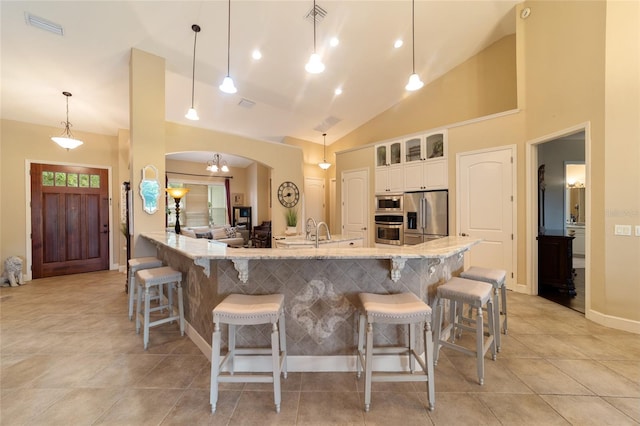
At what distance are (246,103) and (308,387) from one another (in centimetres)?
496

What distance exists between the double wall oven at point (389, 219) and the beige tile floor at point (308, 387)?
2.46 meters

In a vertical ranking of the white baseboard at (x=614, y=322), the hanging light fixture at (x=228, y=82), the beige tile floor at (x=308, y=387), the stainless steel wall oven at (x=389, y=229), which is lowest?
the beige tile floor at (x=308, y=387)

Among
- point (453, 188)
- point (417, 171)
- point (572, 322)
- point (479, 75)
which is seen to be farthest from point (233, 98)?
point (572, 322)

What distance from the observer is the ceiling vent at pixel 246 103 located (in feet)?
16.9

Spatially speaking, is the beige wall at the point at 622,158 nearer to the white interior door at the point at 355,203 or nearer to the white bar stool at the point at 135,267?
the white interior door at the point at 355,203

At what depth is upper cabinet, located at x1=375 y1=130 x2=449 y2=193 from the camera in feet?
15.1

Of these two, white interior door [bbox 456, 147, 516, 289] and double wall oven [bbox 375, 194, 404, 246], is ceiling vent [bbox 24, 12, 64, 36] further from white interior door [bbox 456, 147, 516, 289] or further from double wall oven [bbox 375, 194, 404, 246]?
white interior door [bbox 456, 147, 516, 289]

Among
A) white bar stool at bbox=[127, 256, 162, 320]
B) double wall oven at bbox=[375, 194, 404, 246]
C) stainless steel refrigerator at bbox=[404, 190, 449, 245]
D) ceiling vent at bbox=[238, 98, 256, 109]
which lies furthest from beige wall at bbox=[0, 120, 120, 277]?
stainless steel refrigerator at bbox=[404, 190, 449, 245]

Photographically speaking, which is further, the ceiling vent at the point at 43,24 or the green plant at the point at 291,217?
the green plant at the point at 291,217

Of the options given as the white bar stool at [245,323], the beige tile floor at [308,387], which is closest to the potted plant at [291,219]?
the beige tile floor at [308,387]

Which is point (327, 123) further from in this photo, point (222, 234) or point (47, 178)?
point (47, 178)

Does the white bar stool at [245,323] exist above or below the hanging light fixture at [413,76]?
below

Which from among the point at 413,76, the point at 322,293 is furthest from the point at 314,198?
the point at 322,293

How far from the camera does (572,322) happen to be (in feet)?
9.62
